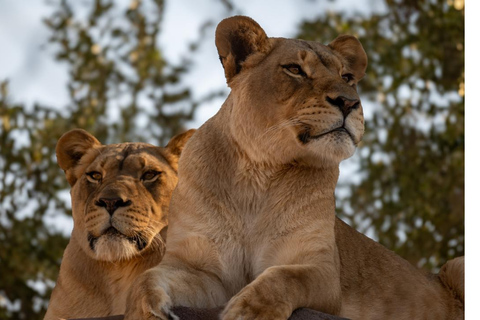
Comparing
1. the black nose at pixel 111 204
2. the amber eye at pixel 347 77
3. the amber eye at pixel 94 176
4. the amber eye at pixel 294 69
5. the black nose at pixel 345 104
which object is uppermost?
the amber eye at pixel 347 77

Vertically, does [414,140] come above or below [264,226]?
above

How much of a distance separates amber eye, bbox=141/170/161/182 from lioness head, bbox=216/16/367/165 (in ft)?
2.12

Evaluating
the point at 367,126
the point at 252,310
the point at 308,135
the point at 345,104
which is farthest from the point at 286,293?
the point at 367,126

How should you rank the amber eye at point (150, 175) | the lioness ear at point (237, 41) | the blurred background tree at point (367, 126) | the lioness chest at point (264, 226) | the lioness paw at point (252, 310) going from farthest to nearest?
the blurred background tree at point (367, 126), the amber eye at point (150, 175), the lioness ear at point (237, 41), the lioness chest at point (264, 226), the lioness paw at point (252, 310)

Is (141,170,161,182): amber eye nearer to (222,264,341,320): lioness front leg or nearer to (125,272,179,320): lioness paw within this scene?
(125,272,179,320): lioness paw

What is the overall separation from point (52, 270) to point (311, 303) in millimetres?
4305

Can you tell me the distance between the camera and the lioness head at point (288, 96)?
9.45 ft

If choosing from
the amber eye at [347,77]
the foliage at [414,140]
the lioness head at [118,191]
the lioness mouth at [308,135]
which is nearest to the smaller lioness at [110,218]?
the lioness head at [118,191]

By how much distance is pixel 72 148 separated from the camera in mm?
3965

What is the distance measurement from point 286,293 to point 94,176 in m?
1.41

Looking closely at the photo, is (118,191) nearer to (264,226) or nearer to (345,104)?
(264,226)

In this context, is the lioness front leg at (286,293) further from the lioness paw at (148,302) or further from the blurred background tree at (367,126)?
the blurred background tree at (367,126)

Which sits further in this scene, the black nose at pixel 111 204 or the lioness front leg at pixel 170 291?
the black nose at pixel 111 204

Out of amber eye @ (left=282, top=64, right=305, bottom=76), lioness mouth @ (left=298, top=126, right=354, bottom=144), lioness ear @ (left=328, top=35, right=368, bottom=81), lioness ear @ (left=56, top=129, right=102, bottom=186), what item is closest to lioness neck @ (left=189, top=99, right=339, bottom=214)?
lioness mouth @ (left=298, top=126, right=354, bottom=144)
